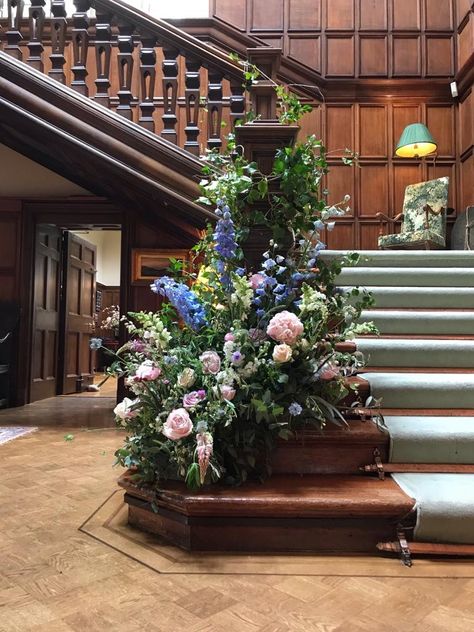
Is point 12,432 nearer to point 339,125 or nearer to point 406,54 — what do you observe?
point 339,125

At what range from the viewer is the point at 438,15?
5.66 meters

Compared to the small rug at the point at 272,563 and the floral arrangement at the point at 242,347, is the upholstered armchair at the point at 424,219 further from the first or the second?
the small rug at the point at 272,563

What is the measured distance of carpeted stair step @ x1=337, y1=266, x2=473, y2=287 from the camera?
3021 millimetres

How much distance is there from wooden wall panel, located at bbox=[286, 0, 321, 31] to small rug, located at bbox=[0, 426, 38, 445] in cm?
502

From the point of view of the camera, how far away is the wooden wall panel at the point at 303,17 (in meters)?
5.71

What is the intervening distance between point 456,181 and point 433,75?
3.95 ft

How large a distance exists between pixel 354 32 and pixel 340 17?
23 centimetres

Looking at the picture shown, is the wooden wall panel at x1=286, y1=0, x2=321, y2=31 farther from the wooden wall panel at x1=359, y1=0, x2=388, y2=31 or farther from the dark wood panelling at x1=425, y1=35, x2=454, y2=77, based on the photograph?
the dark wood panelling at x1=425, y1=35, x2=454, y2=77

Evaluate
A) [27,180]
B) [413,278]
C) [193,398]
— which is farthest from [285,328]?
[27,180]

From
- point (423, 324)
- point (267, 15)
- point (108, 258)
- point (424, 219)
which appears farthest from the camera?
point (108, 258)

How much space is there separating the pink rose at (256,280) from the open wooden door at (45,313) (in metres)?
3.54

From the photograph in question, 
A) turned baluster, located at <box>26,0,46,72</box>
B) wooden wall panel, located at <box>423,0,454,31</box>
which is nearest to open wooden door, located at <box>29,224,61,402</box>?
turned baluster, located at <box>26,0,46,72</box>

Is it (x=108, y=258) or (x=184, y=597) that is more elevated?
(x=108, y=258)

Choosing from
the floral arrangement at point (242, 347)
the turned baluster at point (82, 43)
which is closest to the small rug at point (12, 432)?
the floral arrangement at point (242, 347)
